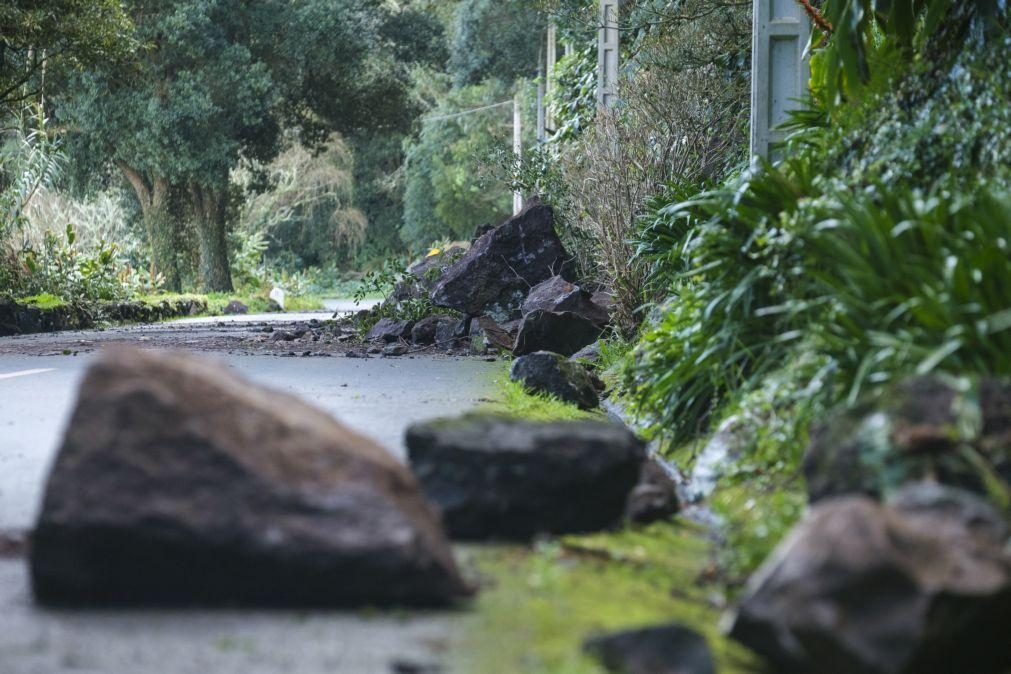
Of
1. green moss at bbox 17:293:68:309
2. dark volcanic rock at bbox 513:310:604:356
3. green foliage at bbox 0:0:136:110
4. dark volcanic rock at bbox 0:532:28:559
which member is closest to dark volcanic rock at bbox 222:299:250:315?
green foliage at bbox 0:0:136:110

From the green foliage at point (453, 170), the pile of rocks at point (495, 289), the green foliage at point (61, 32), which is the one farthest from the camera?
the green foliage at point (453, 170)

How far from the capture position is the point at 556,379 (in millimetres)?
9312

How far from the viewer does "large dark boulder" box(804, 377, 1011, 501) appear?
11.8ft

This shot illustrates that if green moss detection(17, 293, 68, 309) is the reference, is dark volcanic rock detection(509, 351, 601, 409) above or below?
above

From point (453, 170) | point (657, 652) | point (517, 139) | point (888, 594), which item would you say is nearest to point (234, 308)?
point (517, 139)

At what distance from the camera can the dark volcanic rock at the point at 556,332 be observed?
41.1 feet

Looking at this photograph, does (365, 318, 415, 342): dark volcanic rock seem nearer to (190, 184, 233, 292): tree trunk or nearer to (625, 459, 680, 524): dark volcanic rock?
(625, 459, 680, 524): dark volcanic rock

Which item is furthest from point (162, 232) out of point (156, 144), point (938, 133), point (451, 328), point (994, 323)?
point (994, 323)

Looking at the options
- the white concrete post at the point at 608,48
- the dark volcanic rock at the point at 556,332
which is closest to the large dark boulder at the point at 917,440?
the dark volcanic rock at the point at 556,332

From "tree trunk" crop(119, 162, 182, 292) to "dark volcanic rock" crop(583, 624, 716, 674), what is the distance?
2960 centimetres

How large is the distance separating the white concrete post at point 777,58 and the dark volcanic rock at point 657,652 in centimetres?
762

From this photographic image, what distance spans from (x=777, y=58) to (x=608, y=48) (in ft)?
30.1

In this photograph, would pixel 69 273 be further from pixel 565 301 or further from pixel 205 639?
pixel 205 639

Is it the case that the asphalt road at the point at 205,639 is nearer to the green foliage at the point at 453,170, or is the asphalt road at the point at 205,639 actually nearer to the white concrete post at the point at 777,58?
the white concrete post at the point at 777,58
